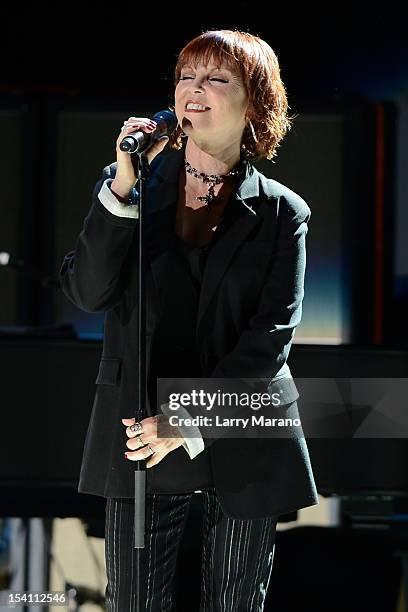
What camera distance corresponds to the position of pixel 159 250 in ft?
5.88

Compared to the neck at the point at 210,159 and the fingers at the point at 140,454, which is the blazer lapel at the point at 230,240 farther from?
the fingers at the point at 140,454

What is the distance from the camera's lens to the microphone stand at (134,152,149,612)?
163 cm

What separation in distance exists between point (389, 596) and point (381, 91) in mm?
1539

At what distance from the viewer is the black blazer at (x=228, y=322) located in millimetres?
1767

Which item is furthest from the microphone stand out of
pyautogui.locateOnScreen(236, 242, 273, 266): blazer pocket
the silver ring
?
pyautogui.locateOnScreen(236, 242, 273, 266): blazer pocket

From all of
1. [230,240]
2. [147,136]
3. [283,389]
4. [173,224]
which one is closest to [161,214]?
[173,224]

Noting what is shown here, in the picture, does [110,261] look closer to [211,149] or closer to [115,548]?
[211,149]

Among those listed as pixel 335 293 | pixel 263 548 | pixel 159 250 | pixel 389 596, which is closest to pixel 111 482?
pixel 263 548

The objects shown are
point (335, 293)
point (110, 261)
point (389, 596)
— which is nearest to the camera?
point (110, 261)

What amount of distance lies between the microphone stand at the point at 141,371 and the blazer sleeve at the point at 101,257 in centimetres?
7

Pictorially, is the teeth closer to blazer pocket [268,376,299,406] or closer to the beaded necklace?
the beaded necklace

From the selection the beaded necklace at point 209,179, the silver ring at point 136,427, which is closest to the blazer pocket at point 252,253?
the beaded necklace at point 209,179

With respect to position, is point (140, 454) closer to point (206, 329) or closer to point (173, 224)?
point (206, 329)

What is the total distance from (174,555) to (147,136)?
2.33 feet
